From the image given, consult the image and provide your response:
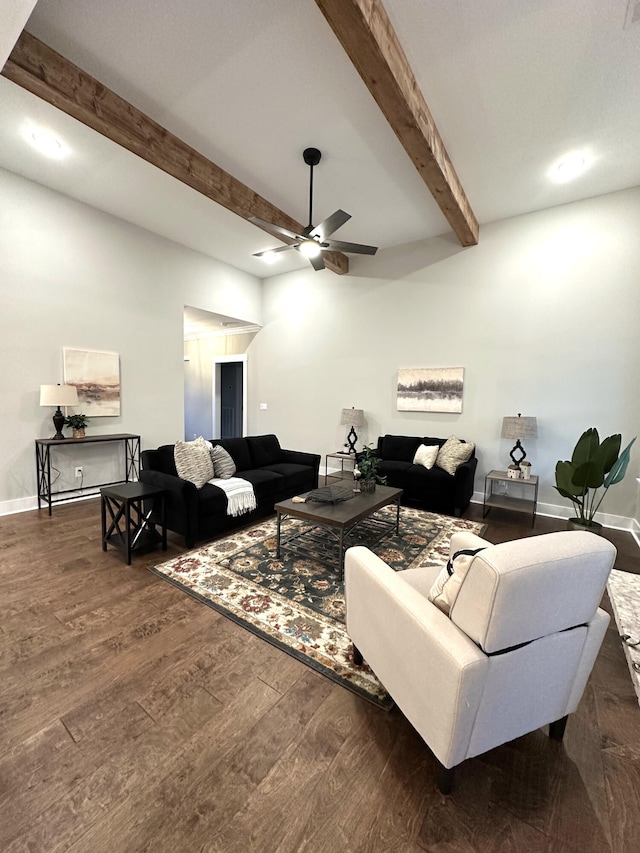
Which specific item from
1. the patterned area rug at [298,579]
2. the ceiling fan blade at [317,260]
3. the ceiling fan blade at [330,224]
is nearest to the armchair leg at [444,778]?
the patterned area rug at [298,579]

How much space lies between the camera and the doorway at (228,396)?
7.88 meters

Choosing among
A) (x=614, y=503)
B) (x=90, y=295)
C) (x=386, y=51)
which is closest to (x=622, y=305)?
(x=614, y=503)

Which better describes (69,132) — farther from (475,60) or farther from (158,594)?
(158,594)

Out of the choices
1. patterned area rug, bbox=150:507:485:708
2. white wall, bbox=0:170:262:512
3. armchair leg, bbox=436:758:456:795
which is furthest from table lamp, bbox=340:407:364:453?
armchair leg, bbox=436:758:456:795

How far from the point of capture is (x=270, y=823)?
1188 mm

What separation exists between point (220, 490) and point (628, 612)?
3.24 metres

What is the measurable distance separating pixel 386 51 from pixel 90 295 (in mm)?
4155

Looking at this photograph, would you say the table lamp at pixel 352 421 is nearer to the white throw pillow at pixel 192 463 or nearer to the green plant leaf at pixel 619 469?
the white throw pillow at pixel 192 463

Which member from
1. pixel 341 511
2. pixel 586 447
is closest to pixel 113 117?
pixel 341 511

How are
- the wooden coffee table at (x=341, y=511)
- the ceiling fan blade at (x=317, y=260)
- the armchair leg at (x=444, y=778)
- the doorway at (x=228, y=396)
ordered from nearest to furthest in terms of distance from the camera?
1. the armchair leg at (x=444, y=778)
2. the wooden coffee table at (x=341, y=511)
3. the ceiling fan blade at (x=317, y=260)
4. the doorway at (x=228, y=396)

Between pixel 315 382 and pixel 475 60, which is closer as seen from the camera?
pixel 475 60

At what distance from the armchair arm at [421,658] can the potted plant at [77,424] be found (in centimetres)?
412

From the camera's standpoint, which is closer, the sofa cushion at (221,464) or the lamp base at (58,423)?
the sofa cushion at (221,464)

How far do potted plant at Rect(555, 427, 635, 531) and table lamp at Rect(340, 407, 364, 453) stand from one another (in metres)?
2.80
